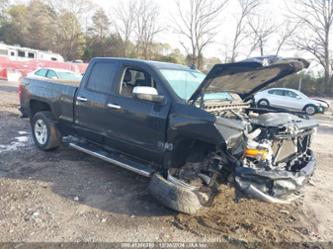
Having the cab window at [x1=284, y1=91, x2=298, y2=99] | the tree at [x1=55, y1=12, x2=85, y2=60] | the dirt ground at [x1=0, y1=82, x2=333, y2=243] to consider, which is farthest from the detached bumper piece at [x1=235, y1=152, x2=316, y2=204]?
the tree at [x1=55, y1=12, x2=85, y2=60]

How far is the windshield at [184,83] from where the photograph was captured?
162 inches

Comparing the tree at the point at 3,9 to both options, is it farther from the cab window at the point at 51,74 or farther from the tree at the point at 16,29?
the cab window at the point at 51,74

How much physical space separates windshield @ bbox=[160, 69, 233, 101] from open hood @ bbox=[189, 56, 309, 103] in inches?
10.9

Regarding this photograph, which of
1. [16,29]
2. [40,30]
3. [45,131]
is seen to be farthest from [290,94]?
[16,29]

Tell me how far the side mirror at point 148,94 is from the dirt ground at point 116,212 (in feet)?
4.75

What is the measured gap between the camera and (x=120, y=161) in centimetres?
445

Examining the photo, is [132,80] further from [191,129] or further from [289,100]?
[289,100]

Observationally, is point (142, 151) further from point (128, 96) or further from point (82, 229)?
point (82, 229)

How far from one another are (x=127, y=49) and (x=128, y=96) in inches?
1704

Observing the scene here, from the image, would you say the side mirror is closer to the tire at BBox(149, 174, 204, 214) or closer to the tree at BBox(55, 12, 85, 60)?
the tire at BBox(149, 174, 204, 214)

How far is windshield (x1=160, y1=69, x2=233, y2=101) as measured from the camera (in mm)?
4117

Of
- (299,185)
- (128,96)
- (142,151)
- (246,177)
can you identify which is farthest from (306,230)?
(128,96)

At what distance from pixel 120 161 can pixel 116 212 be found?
863 millimetres

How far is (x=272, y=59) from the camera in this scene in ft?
11.1
